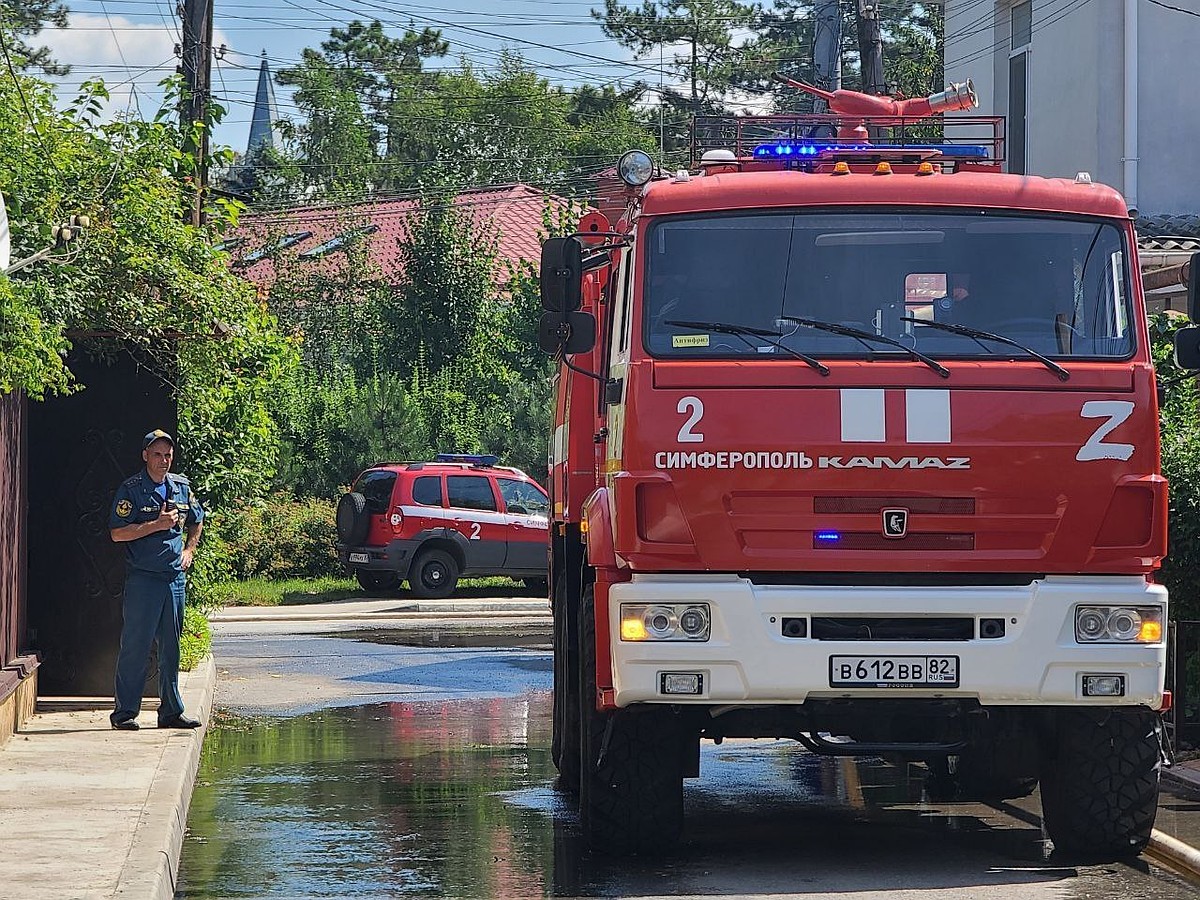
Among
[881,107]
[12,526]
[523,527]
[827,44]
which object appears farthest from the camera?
[523,527]

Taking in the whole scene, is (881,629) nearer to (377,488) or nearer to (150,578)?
(150,578)

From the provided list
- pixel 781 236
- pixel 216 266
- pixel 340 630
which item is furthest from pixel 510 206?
pixel 781 236

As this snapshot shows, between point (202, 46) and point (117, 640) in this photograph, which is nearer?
point (117, 640)

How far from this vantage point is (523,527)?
28.9 metres

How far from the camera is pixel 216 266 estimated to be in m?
14.5

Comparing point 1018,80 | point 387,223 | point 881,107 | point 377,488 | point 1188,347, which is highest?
point 387,223

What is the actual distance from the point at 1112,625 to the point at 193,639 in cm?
1033

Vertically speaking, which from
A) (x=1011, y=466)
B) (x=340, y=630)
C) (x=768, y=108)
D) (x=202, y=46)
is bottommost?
(x=340, y=630)

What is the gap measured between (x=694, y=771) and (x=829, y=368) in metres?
2.03

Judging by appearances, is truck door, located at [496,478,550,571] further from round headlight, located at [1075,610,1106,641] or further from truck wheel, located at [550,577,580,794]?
round headlight, located at [1075,610,1106,641]

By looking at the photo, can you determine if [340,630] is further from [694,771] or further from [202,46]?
[694,771]

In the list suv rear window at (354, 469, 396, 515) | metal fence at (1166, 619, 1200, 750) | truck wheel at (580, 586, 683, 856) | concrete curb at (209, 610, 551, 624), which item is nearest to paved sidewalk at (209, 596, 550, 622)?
concrete curb at (209, 610, 551, 624)

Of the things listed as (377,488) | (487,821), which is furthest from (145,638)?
(377,488)

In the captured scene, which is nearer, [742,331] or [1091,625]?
[1091,625]
